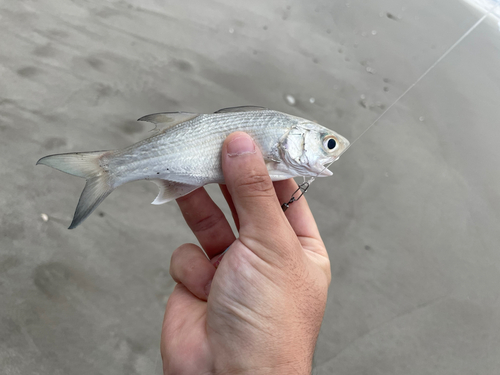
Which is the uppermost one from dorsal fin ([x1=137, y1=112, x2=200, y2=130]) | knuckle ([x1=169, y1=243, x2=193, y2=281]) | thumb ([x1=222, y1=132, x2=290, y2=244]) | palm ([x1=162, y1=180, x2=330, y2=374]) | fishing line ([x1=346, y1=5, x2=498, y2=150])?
fishing line ([x1=346, y1=5, x2=498, y2=150])

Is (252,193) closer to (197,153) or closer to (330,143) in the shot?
(197,153)

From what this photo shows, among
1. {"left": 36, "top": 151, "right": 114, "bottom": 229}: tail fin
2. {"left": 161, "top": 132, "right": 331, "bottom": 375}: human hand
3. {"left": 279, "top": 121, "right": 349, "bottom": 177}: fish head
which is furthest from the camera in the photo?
A: {"left": 279, "top": 121, "right": 349, "bottom": 177}: fish head

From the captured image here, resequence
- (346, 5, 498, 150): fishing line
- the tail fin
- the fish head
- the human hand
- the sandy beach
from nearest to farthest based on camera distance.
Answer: the human hand
the tail fin
the fish head
the sandy beach
(346, 5, 498, 150): fishing line

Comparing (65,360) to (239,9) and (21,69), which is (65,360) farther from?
(239,9)

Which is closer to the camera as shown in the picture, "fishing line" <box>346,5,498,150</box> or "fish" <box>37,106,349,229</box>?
"fish" <box>37,106,349,229</box>

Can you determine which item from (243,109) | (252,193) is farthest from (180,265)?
(243,109)

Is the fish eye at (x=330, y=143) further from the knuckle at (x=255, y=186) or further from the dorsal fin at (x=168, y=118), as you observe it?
the dorsal fin at (x=168, y=118)

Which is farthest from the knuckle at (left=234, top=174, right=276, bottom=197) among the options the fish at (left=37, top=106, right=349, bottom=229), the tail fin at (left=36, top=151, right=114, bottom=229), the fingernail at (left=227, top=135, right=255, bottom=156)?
the tail fin at (left=36, top=151, right=114, bottom=229)

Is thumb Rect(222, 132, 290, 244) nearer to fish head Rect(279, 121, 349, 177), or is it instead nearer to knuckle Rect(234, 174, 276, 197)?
knuckle Rect(234, 174, 276, 197)

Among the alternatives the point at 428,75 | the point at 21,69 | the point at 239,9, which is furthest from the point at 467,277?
the point at 21,69

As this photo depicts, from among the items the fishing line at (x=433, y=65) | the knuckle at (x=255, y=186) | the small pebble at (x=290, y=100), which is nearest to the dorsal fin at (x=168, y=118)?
the knuckle at (x=255, y=186)
